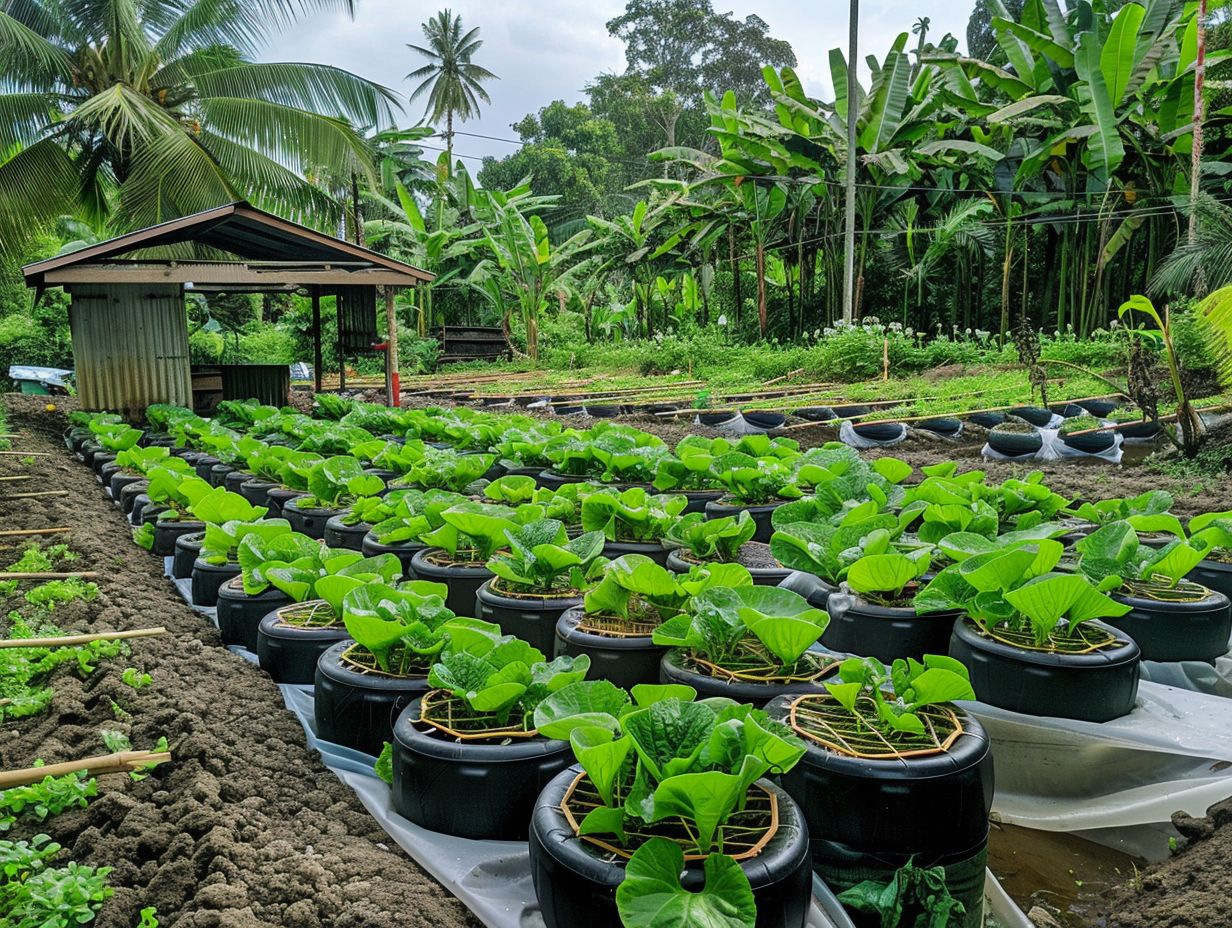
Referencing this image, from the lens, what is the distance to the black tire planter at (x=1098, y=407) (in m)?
10.1

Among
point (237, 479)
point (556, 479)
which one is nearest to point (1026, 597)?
point (556, 479)

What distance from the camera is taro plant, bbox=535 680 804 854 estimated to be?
1705 mm

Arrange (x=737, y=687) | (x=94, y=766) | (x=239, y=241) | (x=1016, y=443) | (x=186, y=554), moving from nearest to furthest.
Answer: (x=94, y=766)
(x=737, y=687)
(x=186, y=554)
(x=1016, y=443)
(x=239, y=241)

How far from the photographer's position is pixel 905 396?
1193cm

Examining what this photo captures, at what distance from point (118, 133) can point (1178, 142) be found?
16.2 meters

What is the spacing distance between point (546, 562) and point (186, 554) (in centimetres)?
232

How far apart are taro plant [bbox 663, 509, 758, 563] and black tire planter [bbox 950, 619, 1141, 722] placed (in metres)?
1.09

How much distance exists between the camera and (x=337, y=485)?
5.23m

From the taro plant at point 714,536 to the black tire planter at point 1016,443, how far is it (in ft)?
17.0

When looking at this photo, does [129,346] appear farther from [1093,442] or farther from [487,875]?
Answer: [487,875]

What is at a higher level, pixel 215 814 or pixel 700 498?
pixel 700 498

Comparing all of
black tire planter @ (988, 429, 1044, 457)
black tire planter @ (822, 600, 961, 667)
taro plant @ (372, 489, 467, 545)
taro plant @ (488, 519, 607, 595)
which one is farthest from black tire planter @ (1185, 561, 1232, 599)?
black tire planter @ (988, 429, 1044, 457)

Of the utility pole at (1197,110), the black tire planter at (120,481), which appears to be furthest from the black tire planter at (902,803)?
the utility pole at (1197,110)

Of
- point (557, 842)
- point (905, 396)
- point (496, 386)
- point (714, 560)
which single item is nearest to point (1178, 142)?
point (905, 396)
